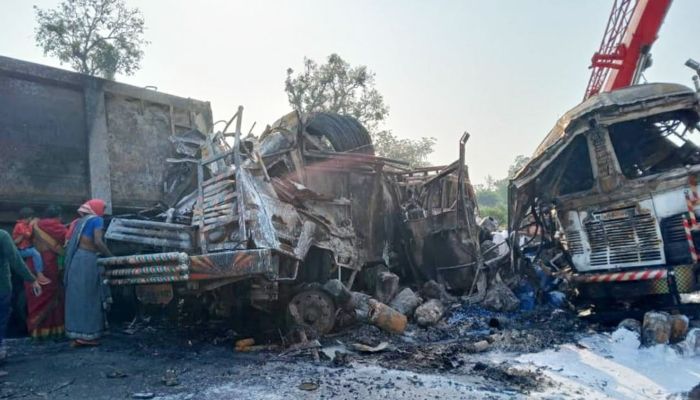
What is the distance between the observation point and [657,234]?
193 inches

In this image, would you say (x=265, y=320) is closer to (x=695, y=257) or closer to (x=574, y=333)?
(x=574, y=333)

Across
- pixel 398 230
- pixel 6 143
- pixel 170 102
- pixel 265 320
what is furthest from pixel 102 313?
pixel 398 230

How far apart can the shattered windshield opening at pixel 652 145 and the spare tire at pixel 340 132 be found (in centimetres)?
324

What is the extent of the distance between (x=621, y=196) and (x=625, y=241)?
20.1 inches

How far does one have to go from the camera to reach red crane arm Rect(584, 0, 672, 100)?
8133mm

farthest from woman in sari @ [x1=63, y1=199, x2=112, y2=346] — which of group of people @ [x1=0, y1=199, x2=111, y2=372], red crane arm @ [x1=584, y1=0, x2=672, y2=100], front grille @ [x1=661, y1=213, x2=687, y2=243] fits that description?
red crane arm @ [x1=584, y1=0, x2=672, y2=100]

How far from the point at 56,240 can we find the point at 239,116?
235 cm

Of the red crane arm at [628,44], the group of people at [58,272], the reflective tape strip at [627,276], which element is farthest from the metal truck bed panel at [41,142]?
the red crane arm at [628,44]

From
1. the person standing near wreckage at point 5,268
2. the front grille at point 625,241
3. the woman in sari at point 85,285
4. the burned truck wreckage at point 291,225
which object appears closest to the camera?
the person standing near wreckage at point 5,268

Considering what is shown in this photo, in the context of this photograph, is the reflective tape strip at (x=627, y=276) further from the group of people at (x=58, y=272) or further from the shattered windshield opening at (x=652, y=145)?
the group of people at (x=58, y=272)

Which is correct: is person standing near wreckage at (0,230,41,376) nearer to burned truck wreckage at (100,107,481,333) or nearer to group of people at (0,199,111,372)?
group of people at (0,199,111,372)

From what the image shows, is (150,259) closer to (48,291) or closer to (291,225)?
(291,225)

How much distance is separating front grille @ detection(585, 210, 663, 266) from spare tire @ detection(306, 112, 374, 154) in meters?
3.14

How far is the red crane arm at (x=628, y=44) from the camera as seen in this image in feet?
26.7
